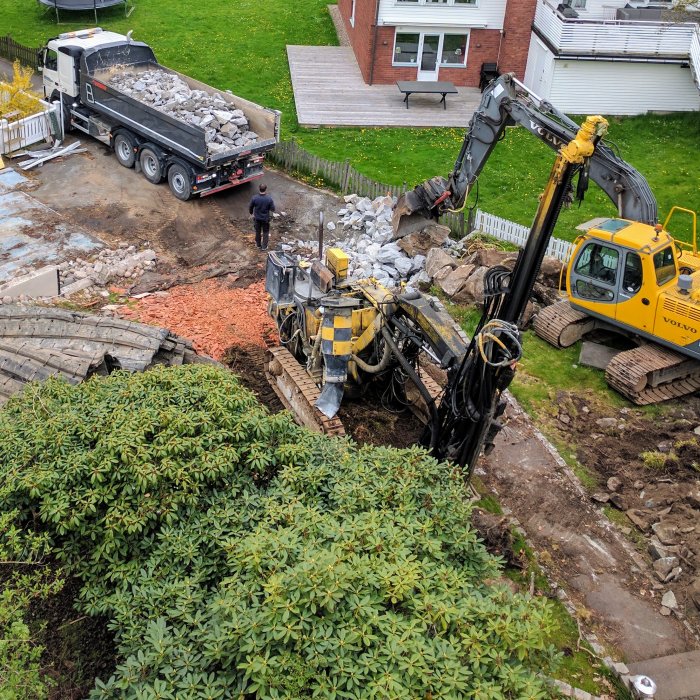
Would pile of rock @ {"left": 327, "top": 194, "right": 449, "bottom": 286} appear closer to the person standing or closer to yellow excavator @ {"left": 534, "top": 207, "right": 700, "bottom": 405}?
the person standing

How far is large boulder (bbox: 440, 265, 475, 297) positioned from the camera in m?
14.5

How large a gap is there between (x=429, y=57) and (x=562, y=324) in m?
14.5

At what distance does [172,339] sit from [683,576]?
748 cm

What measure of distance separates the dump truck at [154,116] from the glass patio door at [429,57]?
8325mm

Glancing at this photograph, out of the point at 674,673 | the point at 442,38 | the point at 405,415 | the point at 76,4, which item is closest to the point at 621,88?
the point at 442,38

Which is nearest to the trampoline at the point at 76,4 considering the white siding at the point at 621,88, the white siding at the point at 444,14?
the white siding at the point at 444,14

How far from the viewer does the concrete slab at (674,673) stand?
796 cm

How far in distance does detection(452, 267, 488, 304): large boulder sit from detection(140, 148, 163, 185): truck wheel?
26.0 feet

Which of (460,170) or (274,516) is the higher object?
(460,170)

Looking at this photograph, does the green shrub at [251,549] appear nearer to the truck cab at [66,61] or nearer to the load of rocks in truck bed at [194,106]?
the load of rocks in truck bed at [194,106]

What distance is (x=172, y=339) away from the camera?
11711 mm

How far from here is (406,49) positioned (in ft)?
81.5

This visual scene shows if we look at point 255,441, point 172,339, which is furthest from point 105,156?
point 255,441

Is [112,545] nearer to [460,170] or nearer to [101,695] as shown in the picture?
[101,695]
